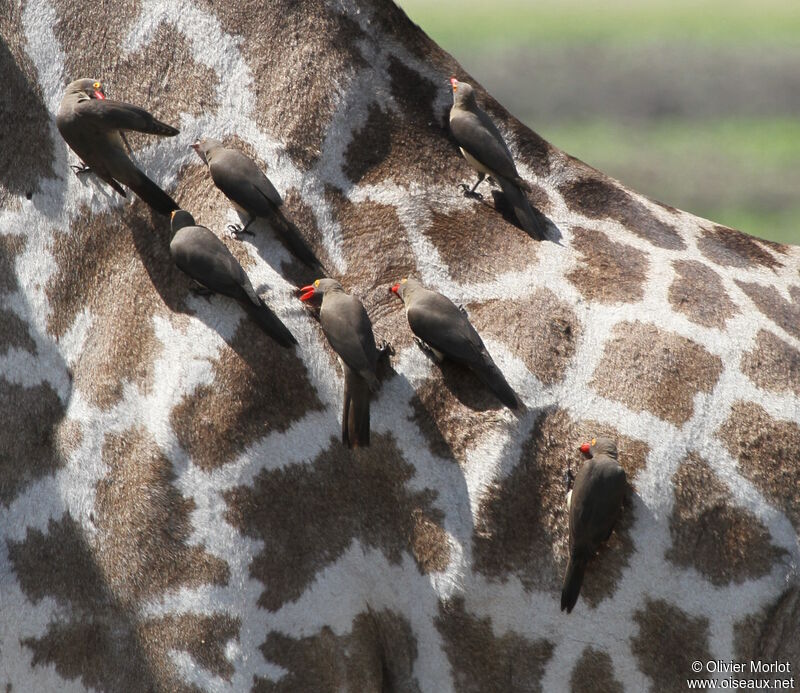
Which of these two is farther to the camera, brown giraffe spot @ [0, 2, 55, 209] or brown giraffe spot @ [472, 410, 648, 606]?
brown giraffe spot @ [0, 2, 55, 209]

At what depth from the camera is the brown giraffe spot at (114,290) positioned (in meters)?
3.41

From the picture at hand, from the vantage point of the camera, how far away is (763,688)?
10.9 ft

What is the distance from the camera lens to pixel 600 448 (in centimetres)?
326

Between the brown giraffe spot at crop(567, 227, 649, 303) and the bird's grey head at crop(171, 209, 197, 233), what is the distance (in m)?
1.16

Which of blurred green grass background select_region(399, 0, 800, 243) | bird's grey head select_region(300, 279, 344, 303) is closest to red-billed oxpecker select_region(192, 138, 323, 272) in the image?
bird's grey head select_region(300, 279, 344, 303)

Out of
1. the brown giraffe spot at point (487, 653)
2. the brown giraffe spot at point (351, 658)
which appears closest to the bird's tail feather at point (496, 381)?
the brown giraffe spot at point (487, 653)

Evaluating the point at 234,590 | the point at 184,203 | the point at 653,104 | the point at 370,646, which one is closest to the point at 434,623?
the point at 370,646

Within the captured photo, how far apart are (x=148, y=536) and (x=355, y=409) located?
2.24 ft

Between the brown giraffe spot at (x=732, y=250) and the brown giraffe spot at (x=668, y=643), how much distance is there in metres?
1.16

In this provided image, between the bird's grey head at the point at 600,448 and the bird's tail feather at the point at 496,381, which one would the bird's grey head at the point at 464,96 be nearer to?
the bird's tail feather at the point at 496,381

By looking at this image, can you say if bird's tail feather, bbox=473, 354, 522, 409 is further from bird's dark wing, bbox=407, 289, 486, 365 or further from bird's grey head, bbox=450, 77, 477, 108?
bird's grey head, bbox=450, 77, 477, 108

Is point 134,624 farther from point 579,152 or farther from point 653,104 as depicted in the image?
point 653,104

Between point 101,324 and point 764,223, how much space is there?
1459 cm

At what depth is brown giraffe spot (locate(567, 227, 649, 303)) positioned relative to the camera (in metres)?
3.58
